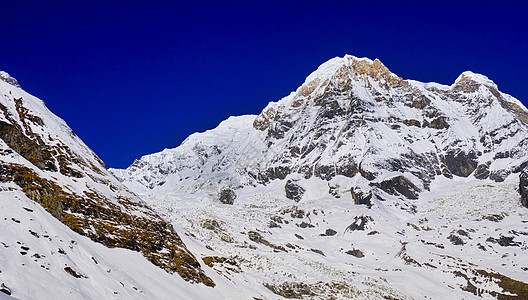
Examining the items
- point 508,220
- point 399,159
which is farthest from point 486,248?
point 399,159

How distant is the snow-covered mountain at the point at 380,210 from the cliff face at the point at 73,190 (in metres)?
9.41

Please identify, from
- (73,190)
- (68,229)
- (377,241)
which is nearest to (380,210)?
(377,241)

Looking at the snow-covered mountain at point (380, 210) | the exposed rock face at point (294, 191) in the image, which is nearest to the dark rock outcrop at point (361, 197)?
the snow-covered mountain at point (380, 210)

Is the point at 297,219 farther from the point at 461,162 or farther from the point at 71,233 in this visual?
the point at 71,233

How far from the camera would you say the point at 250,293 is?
35000mm

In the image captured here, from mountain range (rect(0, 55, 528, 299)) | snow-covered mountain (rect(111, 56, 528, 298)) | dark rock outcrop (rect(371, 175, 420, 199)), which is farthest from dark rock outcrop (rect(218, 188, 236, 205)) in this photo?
dark rock outcrop (rect(371, 175, 420, 199))

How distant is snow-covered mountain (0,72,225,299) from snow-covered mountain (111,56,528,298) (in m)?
11.1

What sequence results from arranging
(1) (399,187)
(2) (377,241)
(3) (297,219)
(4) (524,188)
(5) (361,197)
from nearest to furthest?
(2) (377,241) → (4) (524,188) → (3) (297,219) → (5) (361,197) → (1) (399,187)

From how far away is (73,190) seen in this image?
29156 millimetres

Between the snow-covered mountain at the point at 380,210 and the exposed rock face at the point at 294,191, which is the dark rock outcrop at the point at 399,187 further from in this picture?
the exposed rock face at the point at 294,191

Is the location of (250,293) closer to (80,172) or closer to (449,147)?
(80,172)

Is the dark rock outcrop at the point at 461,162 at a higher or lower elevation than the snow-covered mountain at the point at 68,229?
higher

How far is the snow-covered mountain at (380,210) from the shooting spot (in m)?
64.7

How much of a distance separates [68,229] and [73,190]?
580 cm
